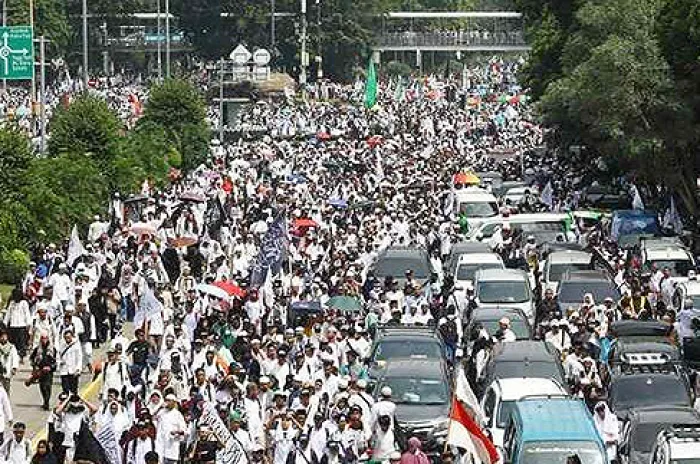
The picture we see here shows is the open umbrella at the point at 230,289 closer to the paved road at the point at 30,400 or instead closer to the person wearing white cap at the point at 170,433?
the paved road at the point at 30,400

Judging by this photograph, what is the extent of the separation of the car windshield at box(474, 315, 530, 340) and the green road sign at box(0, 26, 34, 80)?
25356mm

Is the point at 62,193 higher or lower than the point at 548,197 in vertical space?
higher

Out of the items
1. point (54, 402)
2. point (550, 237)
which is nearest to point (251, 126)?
point (550, 237)

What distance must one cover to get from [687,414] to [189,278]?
1305 centimetres

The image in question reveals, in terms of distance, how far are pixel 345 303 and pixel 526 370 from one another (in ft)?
21.4

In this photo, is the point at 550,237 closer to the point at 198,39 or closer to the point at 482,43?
the point at 198,39

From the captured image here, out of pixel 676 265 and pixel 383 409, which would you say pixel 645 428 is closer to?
pixel 383 409

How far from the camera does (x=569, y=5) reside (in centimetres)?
6975

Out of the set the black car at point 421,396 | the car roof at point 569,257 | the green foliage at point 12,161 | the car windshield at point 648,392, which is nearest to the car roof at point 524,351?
the black car at point 421,396

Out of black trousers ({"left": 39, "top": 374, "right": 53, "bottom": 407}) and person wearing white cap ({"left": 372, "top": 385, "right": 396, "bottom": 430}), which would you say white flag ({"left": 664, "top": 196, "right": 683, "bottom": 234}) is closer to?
black trousers ({"left": 39, "top": 374, "right": 53, "bottom": 407})

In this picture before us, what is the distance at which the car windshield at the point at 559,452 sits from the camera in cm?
2181

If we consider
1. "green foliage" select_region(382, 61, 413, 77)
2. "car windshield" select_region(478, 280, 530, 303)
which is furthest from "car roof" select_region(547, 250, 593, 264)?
"green foliage" select_region(382, 61, 413, 77)

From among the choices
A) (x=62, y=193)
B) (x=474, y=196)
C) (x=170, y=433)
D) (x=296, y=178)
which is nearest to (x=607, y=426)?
(x=170, y=433)

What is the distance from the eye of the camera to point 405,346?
28.8 metres
